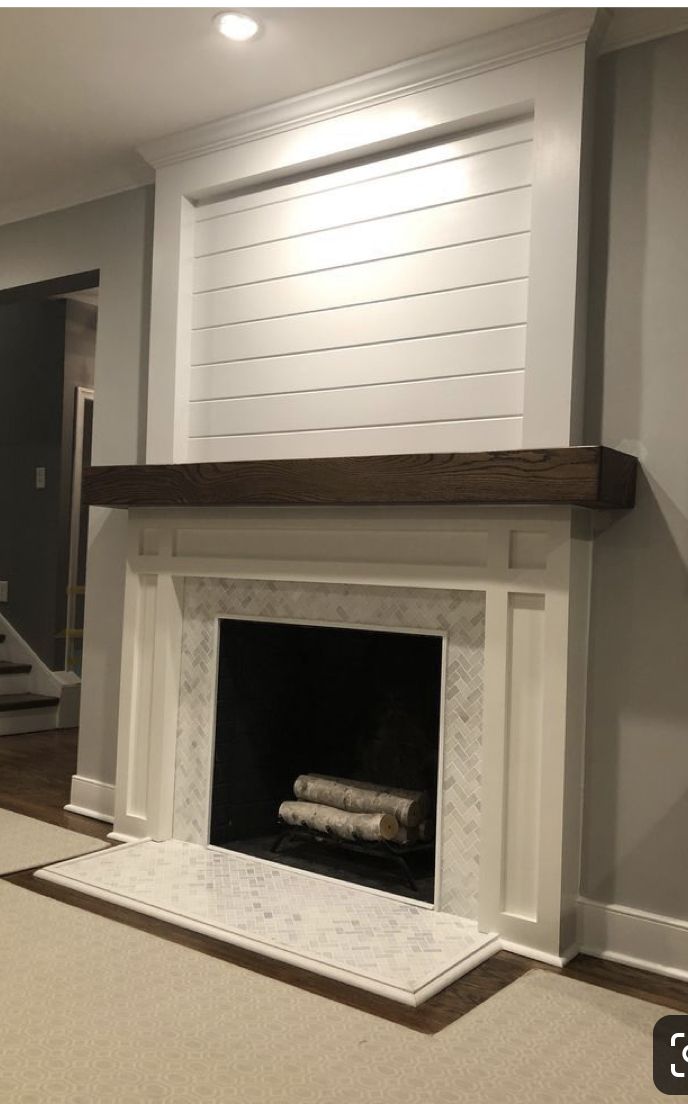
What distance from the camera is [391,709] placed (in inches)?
130

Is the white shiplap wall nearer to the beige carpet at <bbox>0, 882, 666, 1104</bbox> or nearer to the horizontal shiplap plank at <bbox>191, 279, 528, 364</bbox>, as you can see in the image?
the horizontal shiplap plank at <bbox>191, 279, 528, 364</bbox>

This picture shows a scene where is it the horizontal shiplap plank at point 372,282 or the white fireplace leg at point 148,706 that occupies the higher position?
the horizontal shiplap plank at point 372,282

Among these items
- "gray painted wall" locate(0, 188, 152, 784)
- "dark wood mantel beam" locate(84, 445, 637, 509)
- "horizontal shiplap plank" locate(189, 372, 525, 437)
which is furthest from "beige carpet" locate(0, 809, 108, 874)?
"horizontal shiplap plank" locate(189, 372, 525, 437)

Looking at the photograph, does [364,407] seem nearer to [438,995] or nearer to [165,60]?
[165,60]

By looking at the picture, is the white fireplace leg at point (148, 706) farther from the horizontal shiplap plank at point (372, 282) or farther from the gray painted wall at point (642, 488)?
the gray painted wall at point (642, 488)

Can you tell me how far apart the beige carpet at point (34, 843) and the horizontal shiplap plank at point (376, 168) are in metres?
2.22

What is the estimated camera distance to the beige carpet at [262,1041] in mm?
1843

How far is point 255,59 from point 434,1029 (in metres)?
2.65

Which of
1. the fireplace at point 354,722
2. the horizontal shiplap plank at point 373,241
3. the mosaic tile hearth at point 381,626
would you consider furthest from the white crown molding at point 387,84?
the mosaic tile hearth at point 381,626

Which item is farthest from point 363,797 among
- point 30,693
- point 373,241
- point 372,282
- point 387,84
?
point 30,693

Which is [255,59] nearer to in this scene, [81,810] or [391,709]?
[391,709]

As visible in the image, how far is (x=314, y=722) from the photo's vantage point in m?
3.51

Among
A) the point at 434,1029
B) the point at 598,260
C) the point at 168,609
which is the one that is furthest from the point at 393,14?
the point at 434,1029

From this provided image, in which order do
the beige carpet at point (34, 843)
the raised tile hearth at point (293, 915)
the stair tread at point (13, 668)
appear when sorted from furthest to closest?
the stair tread at point (13, 668) → the beige carpet at point (34, 843) → the raised tile hearth at point (293, 915)
